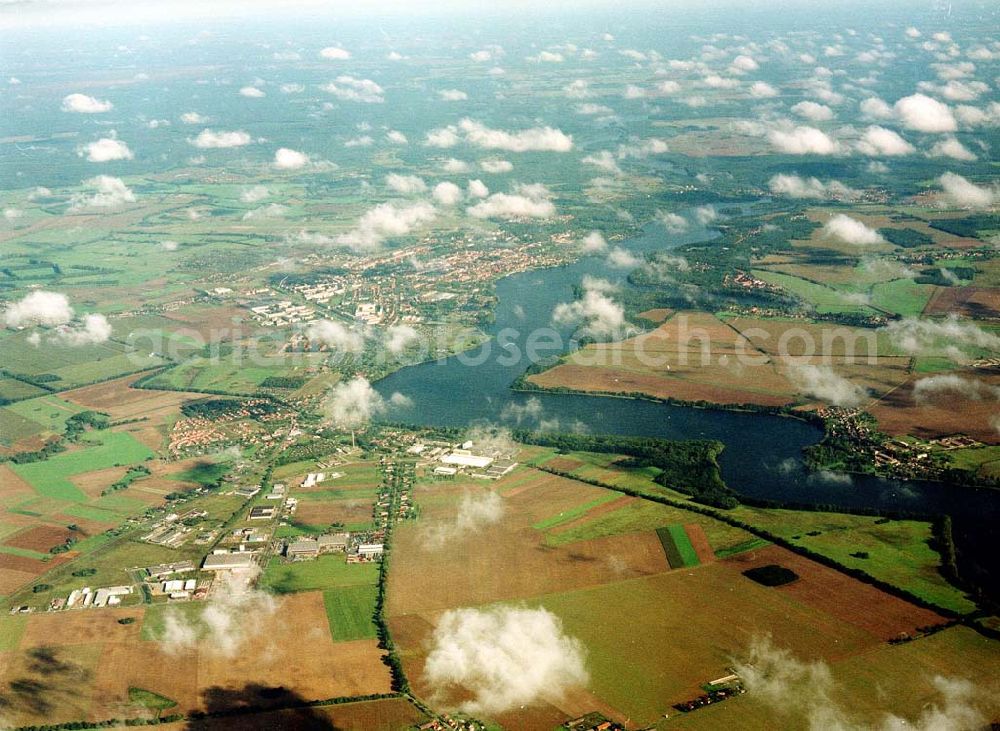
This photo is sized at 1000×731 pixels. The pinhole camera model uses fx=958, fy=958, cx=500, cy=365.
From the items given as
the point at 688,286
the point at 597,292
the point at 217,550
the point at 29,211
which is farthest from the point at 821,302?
the point at 29,211

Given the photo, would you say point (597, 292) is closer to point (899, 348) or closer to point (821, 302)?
point (821, 302)

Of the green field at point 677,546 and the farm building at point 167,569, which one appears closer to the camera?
the green field at point 677,546

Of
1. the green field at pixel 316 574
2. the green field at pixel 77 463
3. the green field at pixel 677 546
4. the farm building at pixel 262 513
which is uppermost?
the green field at pixel 677 546

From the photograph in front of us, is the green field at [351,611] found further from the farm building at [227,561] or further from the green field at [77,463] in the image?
the green field at [77,463]

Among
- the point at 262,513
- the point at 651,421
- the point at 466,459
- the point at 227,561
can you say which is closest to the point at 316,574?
the point at 227,561

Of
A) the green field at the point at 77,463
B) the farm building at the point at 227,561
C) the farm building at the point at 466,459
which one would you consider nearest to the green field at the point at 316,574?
the farm building at the point at 227,561

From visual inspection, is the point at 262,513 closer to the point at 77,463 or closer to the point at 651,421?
the point at 77,463
